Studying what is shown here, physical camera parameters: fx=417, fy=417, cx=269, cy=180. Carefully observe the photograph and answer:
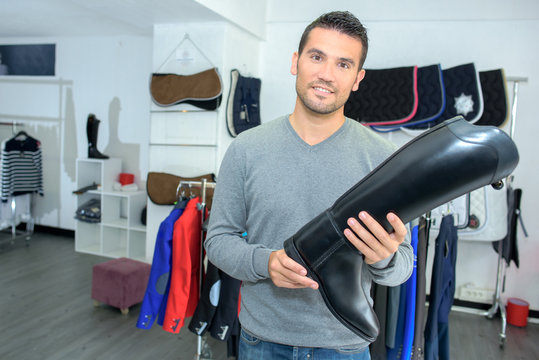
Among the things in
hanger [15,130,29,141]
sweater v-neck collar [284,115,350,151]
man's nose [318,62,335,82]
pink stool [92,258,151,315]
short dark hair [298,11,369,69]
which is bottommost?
pink stool [92,258,151,315]

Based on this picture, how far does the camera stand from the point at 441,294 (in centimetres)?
219

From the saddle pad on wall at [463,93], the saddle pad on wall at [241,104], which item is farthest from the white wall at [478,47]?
the saddle pad on wall at [241,104]

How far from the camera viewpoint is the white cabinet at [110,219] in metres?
4.51

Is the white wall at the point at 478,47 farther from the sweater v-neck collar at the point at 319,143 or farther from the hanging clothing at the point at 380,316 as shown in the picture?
the sweater v-neck collar at the point at 319,143

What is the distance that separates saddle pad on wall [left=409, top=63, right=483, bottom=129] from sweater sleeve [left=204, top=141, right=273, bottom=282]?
264 cm

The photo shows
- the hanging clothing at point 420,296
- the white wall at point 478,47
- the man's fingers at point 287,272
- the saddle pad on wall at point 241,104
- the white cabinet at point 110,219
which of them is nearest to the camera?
the man's fingers at point 287,272

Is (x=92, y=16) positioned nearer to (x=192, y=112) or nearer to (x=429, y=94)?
(x=192, y=112)

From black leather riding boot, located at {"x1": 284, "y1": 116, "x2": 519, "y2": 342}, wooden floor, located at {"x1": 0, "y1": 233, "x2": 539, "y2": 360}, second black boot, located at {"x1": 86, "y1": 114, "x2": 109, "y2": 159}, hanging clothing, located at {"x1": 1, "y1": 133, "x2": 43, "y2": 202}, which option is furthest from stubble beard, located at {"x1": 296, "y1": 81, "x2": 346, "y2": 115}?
hanging clothing, located at {"x1": 1, "y1": 133, "x2": 43, "y2": 202}

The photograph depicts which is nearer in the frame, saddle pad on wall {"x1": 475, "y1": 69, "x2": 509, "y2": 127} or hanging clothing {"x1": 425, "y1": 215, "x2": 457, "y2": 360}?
hanging clothing {"x1": 425, "y1": 215, "x2": 457, "y2": 360}

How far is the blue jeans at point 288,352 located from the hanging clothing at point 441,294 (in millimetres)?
1174

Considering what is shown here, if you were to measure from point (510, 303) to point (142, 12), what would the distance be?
148 inches

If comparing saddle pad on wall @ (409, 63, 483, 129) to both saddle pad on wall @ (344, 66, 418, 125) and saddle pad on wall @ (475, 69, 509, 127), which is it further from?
saddle pad on wall @ (344, 66, 418, 125)

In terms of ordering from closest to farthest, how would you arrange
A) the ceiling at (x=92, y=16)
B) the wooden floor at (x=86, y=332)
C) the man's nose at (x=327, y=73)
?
the man's nose at (x=327, y=73), the wooden floor at (x=86, y=332), the ceiling at (x=92, y=16)

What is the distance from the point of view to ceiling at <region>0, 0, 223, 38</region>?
3.10 m
